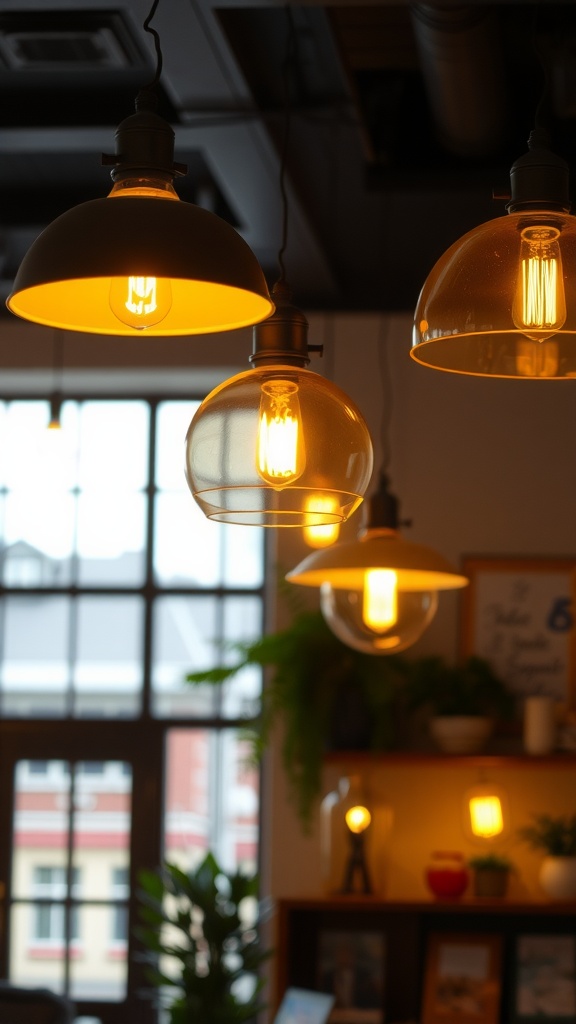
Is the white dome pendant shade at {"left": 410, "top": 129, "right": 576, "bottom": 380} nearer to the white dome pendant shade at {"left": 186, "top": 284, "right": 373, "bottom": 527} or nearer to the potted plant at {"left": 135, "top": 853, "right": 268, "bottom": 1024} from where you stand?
the white dome pendant shade at {"left": 186, "top": 284, "right": 373, "bottom": 527}

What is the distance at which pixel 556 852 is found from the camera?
174 inches

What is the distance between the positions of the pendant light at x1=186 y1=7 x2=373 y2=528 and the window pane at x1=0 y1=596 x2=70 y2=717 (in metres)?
4.09

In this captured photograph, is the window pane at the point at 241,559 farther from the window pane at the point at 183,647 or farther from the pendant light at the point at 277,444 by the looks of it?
the pendant light at the point at 277,444

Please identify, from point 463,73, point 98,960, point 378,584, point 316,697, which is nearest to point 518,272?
point 378,584

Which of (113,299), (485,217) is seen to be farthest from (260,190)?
(113,299)

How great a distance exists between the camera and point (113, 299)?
4.65 feet

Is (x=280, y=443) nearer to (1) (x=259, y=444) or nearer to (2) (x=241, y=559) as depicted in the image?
(1) (x=259, y=444)

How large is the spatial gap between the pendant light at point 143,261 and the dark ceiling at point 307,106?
1323 mm

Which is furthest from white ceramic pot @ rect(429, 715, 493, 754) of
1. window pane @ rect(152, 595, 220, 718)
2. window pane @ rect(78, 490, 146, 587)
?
window pane @ rect(78, 490, 146, 587)

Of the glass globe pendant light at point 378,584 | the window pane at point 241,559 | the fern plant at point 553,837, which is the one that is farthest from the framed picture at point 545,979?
the glass globe pendant light at point 378,584

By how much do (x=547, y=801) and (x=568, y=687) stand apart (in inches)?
16.0

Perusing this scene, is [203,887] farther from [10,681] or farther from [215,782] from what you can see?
[10,681]

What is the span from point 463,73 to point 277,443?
1996 millimetres

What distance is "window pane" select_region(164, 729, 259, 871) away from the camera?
534cm
